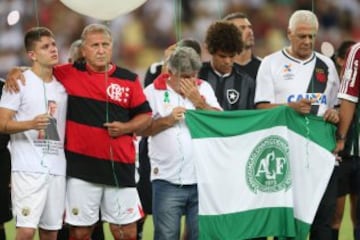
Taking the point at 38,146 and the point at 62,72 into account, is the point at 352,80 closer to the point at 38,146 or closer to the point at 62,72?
the point at 62,72

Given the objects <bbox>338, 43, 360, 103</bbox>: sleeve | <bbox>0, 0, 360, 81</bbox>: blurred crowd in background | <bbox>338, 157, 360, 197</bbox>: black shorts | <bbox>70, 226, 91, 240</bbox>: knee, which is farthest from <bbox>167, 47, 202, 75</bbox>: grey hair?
<bbox>0, 0, 360, 81</bbox>: blurred crowd in background

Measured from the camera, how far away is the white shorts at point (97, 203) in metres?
6.98

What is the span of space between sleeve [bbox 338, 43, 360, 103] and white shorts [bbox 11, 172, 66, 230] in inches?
82.3

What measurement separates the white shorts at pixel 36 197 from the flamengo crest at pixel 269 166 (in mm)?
1341

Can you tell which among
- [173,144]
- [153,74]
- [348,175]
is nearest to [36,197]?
[173,144]

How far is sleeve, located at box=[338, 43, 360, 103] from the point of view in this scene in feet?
23.8

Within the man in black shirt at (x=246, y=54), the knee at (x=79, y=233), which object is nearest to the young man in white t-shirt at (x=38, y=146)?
the knee at (x=79, y=233)

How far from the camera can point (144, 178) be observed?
8.63m

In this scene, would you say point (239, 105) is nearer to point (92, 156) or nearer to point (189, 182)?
point (189, 182)

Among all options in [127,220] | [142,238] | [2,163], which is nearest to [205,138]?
[127,220]

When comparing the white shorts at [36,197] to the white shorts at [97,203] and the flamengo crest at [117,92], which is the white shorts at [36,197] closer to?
the white shorts at [97,203]

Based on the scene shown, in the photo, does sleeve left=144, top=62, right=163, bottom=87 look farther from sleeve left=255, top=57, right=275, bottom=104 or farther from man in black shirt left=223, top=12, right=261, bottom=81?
sleeve left=255, top=57, right=275, bottom=104

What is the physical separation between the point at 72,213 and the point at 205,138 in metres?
1.05

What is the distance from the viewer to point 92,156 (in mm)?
6977
